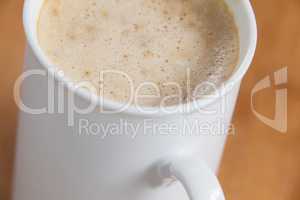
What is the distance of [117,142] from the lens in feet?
1.52

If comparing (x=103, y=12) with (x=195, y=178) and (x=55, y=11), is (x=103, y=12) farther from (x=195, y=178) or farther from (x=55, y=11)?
(x=195, y=178)

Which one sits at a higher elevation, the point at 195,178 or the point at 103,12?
the point at 103,12

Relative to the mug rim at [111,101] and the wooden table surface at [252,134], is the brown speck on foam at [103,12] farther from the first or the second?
the wooden table surface at [252,134]

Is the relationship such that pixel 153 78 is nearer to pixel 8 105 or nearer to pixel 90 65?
pixel 90 65

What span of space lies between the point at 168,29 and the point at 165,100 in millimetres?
73

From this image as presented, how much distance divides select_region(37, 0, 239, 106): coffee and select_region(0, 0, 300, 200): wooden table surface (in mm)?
183

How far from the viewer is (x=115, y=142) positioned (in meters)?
0.46

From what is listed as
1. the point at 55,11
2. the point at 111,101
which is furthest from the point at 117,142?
the point at 55,11

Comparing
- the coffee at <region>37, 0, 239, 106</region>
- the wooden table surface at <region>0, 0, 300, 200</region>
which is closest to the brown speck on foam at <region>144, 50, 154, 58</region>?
the coffee at <region>37, 0, 239, 106</region>

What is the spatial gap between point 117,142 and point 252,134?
30cm

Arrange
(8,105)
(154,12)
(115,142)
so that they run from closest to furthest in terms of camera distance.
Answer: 1. (115,142)
2. (154,12)
3. (8,105)

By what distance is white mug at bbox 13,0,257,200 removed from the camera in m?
0.45

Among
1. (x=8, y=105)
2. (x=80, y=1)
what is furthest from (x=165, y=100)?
(x=8, y=105)

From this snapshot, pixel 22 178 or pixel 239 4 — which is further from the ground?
pixel 239 4
